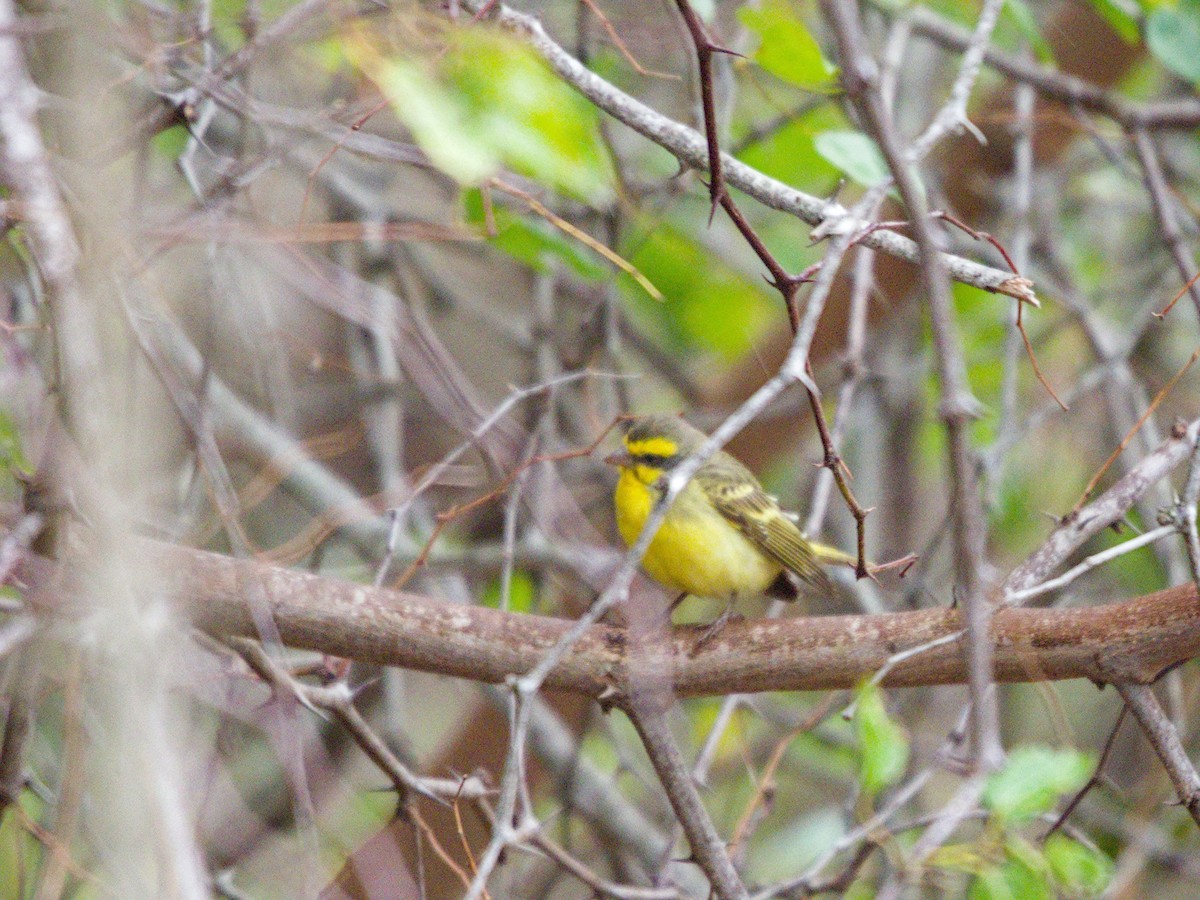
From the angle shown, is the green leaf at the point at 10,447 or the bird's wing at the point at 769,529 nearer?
the green leaf at the point at 10,447

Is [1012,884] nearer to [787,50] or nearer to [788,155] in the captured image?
[787,50]

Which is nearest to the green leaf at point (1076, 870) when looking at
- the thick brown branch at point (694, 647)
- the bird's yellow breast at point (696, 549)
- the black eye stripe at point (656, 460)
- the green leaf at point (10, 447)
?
the thick brown branch at point (694, 647)

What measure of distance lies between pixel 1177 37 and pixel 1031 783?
2.54m

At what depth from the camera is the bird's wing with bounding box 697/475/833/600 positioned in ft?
11.7

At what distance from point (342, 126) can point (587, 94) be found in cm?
52

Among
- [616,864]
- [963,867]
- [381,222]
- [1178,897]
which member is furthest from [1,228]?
[1178,897]

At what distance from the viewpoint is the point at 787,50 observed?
8.77 ft

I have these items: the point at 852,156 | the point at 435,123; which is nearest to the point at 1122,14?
the point at 852,156

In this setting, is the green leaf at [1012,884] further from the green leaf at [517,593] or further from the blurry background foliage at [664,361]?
the green leaf at [517,593]

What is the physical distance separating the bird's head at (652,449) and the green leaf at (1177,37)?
176 centimetres

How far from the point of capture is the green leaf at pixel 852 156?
269 centimetres

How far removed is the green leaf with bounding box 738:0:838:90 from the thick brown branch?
3.86 feet

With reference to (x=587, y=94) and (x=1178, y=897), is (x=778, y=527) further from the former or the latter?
(x=1178, y=897)

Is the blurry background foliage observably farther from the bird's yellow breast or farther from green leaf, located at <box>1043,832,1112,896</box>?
the bird's yellow breast
